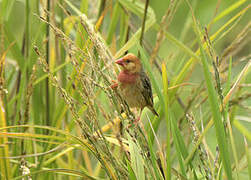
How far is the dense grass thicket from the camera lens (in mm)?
1364

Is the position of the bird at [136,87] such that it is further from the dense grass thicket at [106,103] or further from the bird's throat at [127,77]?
the dense grass thicket at [106,103]

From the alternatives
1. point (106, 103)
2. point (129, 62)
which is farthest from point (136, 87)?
point (106, 103)

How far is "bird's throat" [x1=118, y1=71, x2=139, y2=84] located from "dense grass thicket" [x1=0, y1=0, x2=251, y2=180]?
147 millimetres

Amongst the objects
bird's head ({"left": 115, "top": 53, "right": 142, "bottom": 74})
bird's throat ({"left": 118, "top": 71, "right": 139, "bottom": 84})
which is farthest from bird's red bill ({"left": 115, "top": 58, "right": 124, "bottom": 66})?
bird's throat ({"left": 118, "top": 71, "right": 139, "bottom": 84})

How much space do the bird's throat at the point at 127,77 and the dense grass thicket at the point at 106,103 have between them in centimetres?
15

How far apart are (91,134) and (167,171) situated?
0.26m

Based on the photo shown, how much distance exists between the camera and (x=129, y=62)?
7.68 feet

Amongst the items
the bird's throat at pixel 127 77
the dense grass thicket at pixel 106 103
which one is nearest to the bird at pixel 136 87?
the bird's throat at pixel 127 77

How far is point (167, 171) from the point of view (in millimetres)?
1364

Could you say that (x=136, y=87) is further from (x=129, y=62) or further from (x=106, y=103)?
(x=106, y=103)

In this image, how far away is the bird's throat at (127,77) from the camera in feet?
8.09

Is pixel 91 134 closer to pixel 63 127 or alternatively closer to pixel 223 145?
pixel 223 145

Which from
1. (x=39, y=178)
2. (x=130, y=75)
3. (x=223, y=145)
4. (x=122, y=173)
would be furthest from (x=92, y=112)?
(x=130, y=75)

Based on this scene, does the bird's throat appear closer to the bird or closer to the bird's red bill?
the bird
